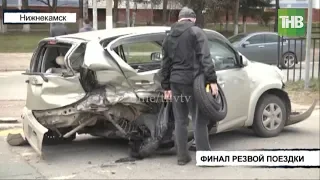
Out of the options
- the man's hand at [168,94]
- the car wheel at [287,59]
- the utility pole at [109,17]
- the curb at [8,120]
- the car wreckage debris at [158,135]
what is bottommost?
the curb at [8,120]

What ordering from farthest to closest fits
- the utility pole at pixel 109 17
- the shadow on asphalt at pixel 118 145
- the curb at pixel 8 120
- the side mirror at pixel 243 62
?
the utility pole at pixel 109 17 → the curb at pixel 8 120 → the side mirror at pixel 243 62 → the shadow on asphalt at pixel 118 145

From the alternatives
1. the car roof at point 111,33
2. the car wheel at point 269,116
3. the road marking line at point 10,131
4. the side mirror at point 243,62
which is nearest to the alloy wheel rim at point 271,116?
the car wheel at point 269,116

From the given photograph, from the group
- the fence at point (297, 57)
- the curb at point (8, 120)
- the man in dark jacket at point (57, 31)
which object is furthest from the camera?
the man in dark jacket at point (57, 31)

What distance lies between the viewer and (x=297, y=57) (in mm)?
17016

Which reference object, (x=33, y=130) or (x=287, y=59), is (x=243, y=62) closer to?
(x=33, y=130)

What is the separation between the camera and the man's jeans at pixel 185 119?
563 centimetres

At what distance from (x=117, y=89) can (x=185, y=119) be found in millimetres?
886

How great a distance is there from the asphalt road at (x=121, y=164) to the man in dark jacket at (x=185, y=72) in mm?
370

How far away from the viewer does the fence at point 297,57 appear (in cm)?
1152

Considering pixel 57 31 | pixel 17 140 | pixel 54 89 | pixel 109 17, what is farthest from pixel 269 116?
pixel 109 17

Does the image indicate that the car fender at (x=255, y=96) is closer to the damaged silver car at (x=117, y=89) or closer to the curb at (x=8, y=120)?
the damaged silver car at (x=117, y=89)

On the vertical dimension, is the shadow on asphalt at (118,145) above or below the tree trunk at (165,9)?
below

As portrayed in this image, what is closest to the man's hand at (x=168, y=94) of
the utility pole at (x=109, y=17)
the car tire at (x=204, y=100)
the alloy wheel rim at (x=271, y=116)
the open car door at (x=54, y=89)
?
the car tire at (x=204, y=100)

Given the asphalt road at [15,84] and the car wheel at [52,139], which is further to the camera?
the asphalt road at [15,84]
